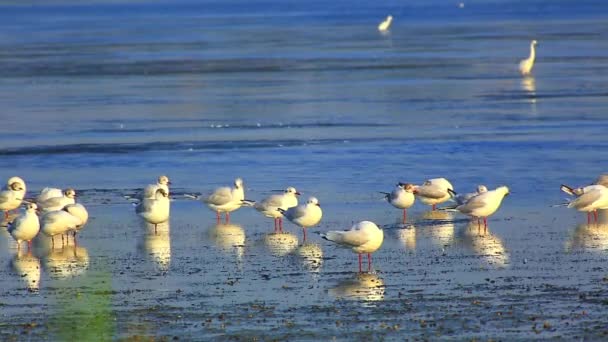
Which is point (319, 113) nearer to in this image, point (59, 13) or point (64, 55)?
point (64, 55)

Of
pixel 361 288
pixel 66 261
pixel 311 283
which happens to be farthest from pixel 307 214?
pixel 361 288

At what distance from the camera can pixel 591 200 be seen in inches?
621

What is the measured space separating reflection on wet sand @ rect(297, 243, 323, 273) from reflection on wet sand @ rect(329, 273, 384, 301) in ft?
2.00

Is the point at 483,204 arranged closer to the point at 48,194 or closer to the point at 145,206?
the point at 145,206

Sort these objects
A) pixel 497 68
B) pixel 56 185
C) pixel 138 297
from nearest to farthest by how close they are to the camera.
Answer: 1. pixel 138 297
2. pixel 56 185
3. pixel 497 68

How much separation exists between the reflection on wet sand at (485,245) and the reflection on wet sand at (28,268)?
437cm

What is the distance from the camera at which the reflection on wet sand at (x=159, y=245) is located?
46.2 ft

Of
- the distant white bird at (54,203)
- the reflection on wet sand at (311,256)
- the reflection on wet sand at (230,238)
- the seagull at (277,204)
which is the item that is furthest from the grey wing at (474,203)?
the distant white bird at (54,203)

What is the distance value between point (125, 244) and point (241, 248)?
4.43 ft

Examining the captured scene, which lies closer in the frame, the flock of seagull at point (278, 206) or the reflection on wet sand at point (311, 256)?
the reflection on wet sand at point (311, 256)

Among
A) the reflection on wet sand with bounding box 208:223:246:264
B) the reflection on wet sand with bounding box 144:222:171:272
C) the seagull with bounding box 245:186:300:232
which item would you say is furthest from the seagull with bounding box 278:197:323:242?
the reflection on wet sand with bounding box 144:222:171:272

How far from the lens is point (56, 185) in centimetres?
2027

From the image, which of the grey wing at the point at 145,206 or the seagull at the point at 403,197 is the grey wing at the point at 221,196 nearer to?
the grey wing at the point at 145,206

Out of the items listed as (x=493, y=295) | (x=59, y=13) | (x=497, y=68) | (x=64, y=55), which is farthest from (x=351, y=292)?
(x=59, y=13)
